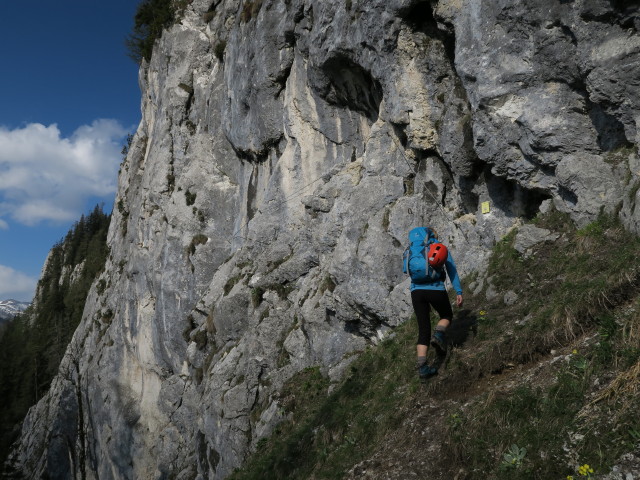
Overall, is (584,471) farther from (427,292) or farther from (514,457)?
(427,292)

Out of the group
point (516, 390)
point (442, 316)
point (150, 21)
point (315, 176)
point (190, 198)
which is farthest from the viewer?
point (150, 21)

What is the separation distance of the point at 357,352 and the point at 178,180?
798 inches

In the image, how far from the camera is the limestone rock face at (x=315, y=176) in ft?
33.5

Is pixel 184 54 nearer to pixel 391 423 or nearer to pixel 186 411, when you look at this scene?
pixel 186 411

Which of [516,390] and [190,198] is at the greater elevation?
[190,198]

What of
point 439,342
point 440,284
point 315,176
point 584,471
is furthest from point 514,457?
point 315,176

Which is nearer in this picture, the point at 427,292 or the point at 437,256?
the point at 437,256

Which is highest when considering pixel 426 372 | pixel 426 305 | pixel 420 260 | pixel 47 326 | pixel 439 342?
pixel 47 326

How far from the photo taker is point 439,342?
7.11 m

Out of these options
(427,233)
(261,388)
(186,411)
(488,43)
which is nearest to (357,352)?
(261,388)

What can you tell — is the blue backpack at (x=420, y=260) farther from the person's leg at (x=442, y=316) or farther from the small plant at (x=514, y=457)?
the small plant at (x=514, y=457)

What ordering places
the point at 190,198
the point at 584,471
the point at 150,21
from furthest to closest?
the point at 150,21 → the point at 190,198 → the point at 584,471

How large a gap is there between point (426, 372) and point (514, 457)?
2397 mm

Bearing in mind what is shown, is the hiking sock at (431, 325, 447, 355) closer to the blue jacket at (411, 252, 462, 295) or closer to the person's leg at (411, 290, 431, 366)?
the person's leg at (411, 290, 431, 366)
